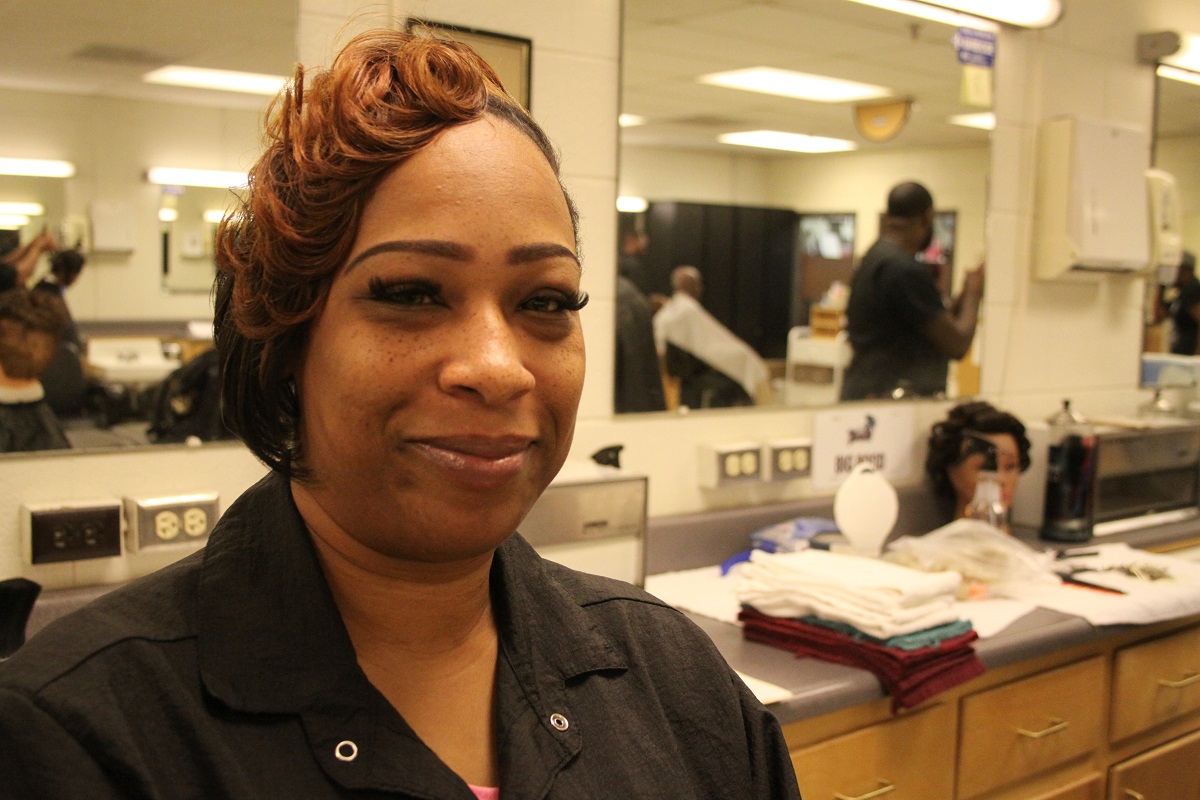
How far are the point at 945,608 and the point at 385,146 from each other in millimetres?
1410

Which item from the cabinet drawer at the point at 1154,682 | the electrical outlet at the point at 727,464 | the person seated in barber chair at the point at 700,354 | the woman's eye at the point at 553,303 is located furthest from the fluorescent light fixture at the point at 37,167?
the cabinet drawer at the point at 1154,682

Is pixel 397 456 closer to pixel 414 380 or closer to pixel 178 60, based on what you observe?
pixel 414 380

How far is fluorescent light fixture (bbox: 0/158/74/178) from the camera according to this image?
1.62 metres

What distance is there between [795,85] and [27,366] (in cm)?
183

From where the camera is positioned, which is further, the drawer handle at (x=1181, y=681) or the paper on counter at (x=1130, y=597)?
the drawer handle at (x=1181, y=681)

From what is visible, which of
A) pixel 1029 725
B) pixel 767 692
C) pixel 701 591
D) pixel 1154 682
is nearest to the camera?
pixel 767 692

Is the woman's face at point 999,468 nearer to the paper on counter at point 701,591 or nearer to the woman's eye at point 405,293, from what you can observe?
the paper on counter at point 701,591

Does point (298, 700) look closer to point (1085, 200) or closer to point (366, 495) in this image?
point (366, 495)

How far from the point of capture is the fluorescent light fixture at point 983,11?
273cm

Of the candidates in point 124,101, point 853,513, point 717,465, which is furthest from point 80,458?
point 853,513

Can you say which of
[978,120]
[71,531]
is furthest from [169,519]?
[978,120]

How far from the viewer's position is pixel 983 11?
9.22 ft

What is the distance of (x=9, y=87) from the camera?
5.29ft

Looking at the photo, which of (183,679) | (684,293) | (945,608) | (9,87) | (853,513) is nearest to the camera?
(183,679)
